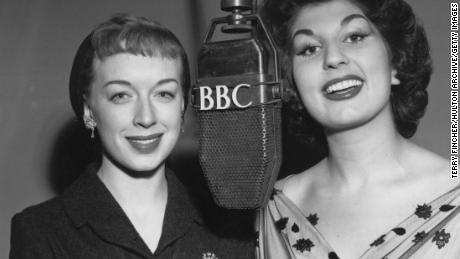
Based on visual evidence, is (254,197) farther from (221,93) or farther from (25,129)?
(25,129)

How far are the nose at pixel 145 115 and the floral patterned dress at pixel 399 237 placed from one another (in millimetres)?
412

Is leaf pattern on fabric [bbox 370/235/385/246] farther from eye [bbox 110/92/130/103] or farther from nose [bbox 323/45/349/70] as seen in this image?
eye [bbox 110/92/130/103]

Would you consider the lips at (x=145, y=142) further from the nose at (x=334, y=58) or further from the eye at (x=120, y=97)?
the nose at (x=334, y=58)

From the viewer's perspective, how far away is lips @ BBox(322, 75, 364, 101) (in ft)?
4.92

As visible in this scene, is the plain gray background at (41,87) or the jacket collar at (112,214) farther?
the plain gray background at (41,87)

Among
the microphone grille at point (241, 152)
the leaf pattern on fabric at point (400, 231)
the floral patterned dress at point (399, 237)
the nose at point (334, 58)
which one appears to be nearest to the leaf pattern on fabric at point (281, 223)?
the floral patterned dress at point (399, 237)

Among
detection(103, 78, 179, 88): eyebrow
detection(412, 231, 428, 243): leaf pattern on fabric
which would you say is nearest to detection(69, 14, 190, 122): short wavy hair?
detection(103, 78, 179, 88): eyebrow

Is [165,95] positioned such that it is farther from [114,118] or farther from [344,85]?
[344,85]

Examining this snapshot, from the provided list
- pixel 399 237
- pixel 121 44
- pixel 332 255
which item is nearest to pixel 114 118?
pixel 121 44

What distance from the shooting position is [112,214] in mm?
1564

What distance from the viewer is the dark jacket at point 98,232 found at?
1.50m

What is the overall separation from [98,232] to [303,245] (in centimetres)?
46

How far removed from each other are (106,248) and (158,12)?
0.93 m

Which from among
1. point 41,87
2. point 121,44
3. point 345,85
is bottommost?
point 41,87
